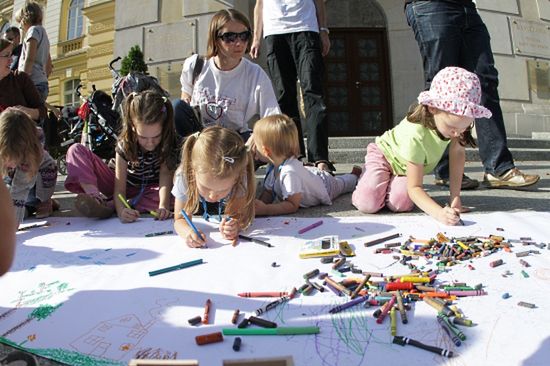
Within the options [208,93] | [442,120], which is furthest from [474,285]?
[208,93]

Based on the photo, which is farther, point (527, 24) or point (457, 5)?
point (527, 24)

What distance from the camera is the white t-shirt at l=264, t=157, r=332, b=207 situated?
8.04ft

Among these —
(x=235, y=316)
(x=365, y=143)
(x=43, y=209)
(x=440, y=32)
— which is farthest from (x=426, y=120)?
(x=365, y=143)

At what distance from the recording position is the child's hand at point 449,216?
2080mm

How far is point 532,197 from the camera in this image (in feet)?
9.23

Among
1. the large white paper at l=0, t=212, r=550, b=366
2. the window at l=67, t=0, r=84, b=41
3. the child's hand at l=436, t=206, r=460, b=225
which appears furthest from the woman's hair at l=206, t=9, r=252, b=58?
the window at l=67, t=0, r=84, b=41

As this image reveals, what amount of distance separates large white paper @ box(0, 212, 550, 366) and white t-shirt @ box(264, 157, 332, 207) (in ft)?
1.09

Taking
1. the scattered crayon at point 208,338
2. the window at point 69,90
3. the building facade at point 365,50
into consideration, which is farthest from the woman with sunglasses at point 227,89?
the window at point 69,90

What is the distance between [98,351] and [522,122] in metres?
8.20

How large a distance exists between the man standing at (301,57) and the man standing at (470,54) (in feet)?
2.29

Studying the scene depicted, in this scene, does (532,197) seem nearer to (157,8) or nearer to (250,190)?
(250,190)

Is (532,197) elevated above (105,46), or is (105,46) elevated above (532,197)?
(105,46)

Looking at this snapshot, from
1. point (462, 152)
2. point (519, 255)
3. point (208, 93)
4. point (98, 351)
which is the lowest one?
point (98, 351)

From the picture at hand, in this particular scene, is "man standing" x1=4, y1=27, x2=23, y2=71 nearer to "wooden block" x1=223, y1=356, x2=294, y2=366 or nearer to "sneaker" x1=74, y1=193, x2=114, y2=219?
"sneaker" x1=74, y1=193, x2=114, y2=219
